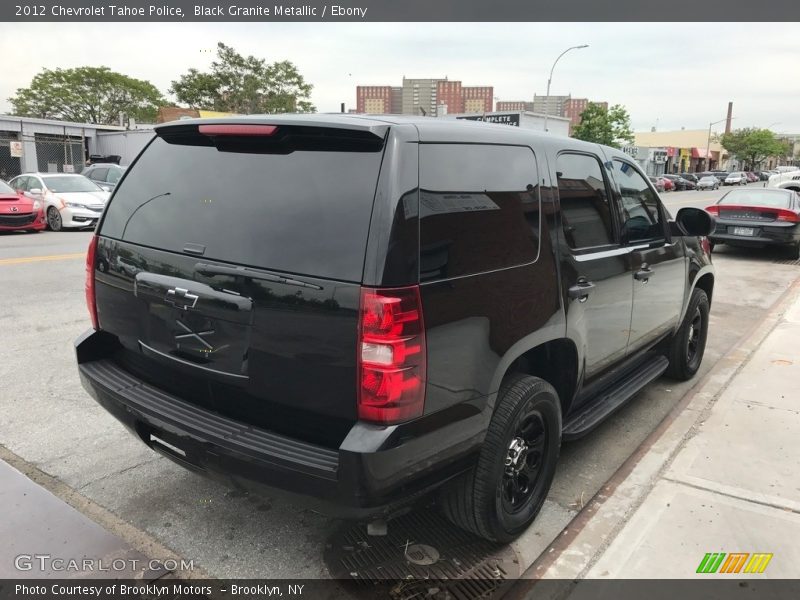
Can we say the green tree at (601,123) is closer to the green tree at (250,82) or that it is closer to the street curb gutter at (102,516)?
the green tree at (250,82)

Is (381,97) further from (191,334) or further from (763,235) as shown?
(191,334)

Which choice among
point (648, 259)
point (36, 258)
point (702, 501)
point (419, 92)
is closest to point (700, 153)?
point (419, 92)

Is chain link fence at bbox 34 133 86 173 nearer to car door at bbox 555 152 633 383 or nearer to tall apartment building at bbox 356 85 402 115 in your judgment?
car door at bbox 555 152 633 383

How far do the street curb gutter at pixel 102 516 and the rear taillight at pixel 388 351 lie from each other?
4.18ft

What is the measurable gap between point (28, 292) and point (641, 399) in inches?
292

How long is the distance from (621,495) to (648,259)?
4.98ft

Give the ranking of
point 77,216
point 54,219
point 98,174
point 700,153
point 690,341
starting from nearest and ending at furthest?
point 690,341
point 77,216
point 54,219
point 98,174
point 700,153

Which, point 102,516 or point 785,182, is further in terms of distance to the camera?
point 785,182

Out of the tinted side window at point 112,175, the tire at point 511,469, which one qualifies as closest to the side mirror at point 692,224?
the tire at point 511,469

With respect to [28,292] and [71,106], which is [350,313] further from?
[71,106]

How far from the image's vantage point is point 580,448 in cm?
412

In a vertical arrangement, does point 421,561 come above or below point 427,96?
below

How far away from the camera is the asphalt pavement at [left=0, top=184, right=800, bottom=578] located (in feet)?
9.57

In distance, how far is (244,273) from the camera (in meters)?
2.36
